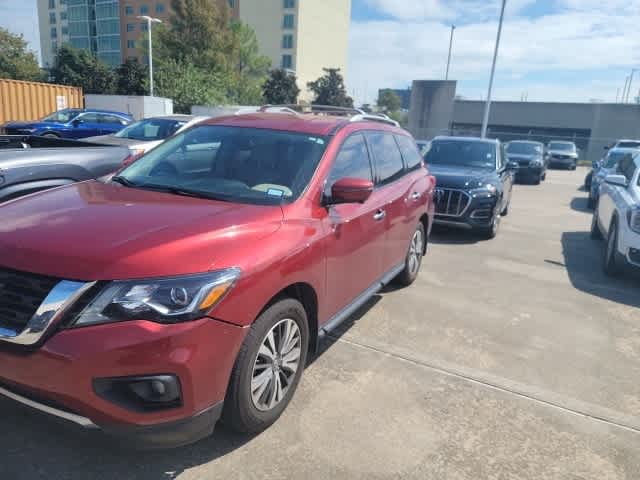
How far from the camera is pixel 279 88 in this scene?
50500mm

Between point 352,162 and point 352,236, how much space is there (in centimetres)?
62

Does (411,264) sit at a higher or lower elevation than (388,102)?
lower

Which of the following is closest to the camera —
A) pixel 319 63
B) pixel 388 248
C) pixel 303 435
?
pixel 303 435

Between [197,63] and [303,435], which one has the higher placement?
[197,63]

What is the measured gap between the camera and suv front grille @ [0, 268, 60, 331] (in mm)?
2145

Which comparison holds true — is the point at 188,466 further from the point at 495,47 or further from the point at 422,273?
the point at 495,47

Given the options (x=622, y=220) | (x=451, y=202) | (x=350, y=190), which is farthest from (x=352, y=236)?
(x=451, y=202)

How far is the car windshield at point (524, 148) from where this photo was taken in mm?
19938

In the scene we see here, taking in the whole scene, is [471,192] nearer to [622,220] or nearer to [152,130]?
[622,220]

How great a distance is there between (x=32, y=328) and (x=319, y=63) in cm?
7846

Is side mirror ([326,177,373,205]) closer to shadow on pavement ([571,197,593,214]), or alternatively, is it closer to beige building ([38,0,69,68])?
shadow on pavement ([571,197,593,214])

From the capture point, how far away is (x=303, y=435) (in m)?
2.88

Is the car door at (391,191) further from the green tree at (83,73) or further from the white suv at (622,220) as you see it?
the green tree at (83,73)

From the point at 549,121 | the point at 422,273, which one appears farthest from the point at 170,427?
the point at 549,121
